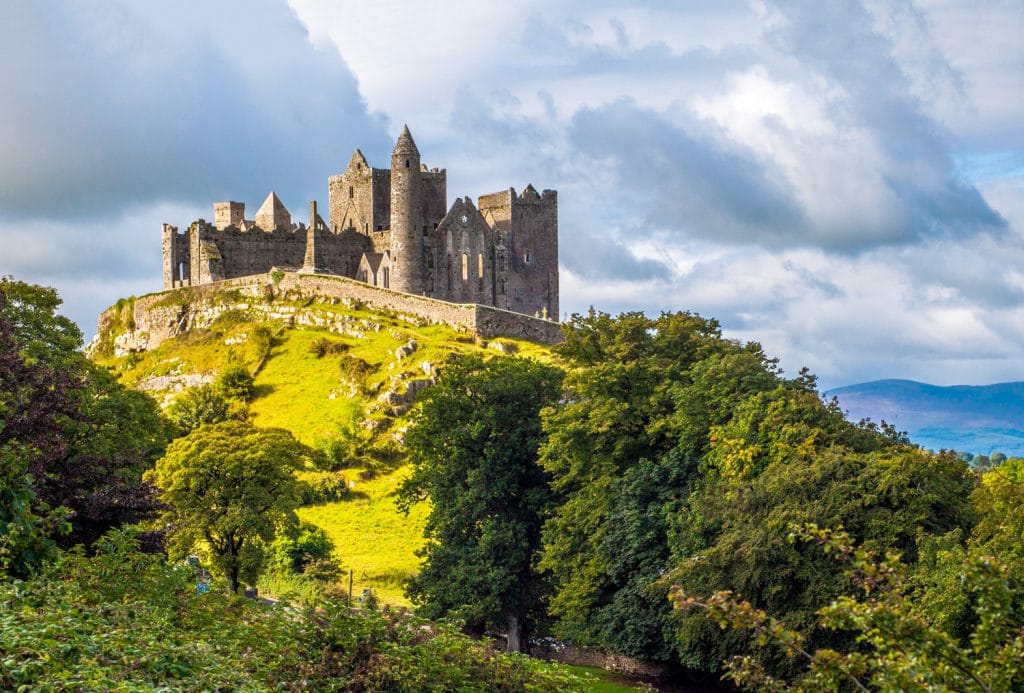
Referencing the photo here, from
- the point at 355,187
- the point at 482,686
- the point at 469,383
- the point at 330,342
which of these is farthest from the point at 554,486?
the point at 355,187

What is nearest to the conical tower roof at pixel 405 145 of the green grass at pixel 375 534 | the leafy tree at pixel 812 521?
the green grass at pixel 375 534

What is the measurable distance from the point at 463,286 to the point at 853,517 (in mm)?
58448

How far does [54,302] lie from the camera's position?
48.7m

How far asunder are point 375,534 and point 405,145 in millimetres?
37893

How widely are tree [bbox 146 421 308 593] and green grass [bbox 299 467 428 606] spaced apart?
633cm

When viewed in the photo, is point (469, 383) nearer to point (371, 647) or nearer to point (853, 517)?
point (853, 517)

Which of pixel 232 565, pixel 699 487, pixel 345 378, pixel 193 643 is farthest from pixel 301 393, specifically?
pixel 193 643

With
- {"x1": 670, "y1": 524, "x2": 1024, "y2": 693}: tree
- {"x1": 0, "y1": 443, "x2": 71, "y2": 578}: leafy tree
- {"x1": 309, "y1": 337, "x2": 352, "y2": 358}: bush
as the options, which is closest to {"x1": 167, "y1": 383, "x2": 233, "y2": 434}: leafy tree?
{"x1": 309, "y1": 337, "x2": 352, "y2": 358}: bush

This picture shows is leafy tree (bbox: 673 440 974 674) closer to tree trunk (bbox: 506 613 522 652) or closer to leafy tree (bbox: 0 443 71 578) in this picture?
tree trunk (bbox: 506 613 522 652)

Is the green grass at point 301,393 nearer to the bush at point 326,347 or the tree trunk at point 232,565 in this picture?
the bush at point 326,347

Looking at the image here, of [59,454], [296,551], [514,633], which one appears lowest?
[514,633]

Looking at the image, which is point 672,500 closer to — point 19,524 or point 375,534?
point 375,534

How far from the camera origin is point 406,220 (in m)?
90.1

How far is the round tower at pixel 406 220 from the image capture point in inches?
3543
